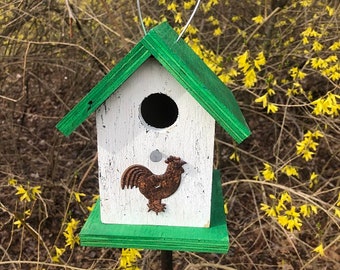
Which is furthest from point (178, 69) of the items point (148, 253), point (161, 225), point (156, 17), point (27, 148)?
point (27, 148)

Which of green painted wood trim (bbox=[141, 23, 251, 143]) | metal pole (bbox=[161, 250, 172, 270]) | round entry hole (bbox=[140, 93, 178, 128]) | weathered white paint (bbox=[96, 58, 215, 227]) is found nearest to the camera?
green painted wood trim (bbox=[141, 23, 251, 143])

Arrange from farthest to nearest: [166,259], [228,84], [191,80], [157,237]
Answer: [228,84], [166,259], [157,237], [191,80]

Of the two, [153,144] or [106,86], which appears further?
[153,144]

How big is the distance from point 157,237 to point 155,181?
0.64 ft

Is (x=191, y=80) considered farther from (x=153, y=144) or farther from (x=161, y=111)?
(x=161, y=111)

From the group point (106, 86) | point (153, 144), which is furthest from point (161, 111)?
point (106, 86)

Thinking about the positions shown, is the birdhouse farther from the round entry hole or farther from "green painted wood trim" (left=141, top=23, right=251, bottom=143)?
the round entry hole

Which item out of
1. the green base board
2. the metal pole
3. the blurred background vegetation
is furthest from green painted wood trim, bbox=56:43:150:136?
the blurred background vegetation

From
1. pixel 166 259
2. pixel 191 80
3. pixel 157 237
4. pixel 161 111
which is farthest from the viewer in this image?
pixel 161 111

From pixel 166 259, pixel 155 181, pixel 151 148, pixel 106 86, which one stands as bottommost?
pixel 166 259

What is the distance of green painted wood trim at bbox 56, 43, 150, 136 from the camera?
4.78ft

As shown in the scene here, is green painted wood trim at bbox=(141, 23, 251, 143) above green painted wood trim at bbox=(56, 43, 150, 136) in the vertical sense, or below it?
below

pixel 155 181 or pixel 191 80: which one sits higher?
pixel 191 80

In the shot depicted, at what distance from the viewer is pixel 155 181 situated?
162cm
